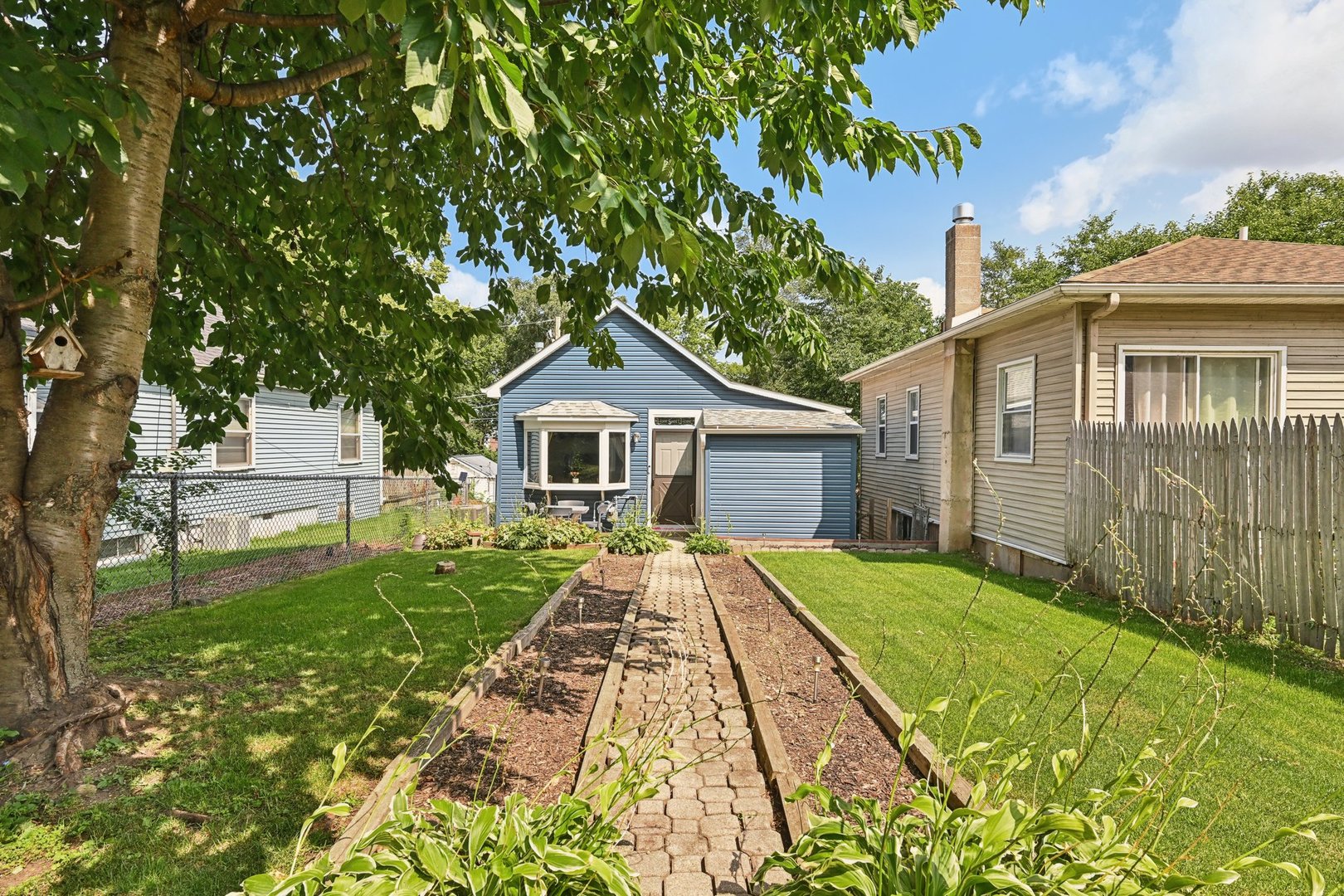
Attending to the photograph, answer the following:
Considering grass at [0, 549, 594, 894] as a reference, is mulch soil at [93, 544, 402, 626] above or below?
below

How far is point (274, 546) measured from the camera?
1145 cm

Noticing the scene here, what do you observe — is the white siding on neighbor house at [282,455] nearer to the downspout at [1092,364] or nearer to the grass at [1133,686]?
the grass at [1133,686]

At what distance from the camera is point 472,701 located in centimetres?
403

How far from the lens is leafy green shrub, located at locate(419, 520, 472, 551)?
12453 mm

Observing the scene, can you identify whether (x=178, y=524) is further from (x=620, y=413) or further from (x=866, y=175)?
(x=620, y=413)

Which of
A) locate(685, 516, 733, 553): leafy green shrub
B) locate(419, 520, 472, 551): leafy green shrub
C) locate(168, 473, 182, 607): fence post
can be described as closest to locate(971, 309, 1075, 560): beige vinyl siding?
locate(685, 516, 733, 553): leafy green shrub

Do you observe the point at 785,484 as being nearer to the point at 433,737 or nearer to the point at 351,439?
the point at 433,737

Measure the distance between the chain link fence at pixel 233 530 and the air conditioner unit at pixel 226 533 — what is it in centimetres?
3

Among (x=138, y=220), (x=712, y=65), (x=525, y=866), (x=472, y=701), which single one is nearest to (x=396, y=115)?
(x=138, y=220)

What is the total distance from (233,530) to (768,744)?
41.9 ft

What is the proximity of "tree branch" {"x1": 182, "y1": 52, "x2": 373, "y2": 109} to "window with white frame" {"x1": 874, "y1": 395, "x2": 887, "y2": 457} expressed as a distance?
617 inches

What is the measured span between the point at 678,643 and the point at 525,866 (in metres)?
4.10

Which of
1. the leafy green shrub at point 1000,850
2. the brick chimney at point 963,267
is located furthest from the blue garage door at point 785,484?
the leafy green shrub at point 1000,850

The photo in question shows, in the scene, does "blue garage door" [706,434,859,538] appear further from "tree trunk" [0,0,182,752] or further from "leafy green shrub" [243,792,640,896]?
"leafy green shrub" [243,792,640,896]
